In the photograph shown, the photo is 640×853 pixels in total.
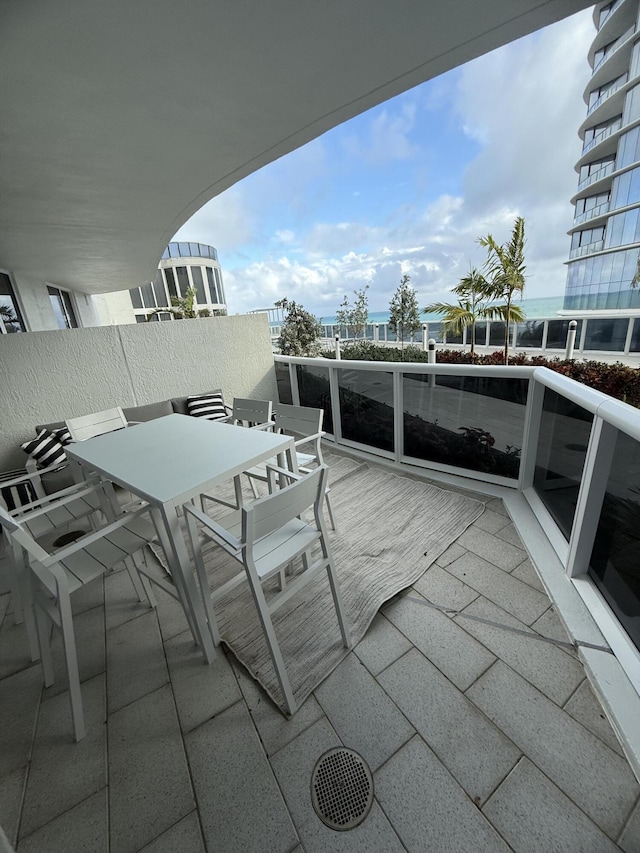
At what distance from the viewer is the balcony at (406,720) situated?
3.27 feet

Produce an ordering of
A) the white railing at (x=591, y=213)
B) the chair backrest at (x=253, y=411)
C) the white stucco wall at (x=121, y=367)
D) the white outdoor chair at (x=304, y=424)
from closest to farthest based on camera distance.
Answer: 1. the white outdoor chair at (x=304, y=424)
2. the chair backrest at (x=253, y=411)
3. the white stucco wall at (x=121, y=367)
4. the white railing at (x=591, y=213)

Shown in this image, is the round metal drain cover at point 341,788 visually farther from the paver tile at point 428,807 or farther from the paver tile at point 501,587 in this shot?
the paver tile at point 501,587

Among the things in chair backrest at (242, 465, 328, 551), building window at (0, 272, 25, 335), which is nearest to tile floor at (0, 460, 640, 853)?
chair backrest at (242, 465, 328, 551)

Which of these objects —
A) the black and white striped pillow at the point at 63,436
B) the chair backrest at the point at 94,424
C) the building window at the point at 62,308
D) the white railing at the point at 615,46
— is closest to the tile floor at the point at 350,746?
the chair backrest at the point at 94,424

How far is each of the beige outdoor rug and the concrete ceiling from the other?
9.03 ft

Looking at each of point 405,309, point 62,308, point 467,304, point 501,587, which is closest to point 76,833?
point 501,587

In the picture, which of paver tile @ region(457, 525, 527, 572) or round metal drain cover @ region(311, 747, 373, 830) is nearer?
round metal drain cover @ region(311, 747, 373, 830)

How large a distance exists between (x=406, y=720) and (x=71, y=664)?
133 cm

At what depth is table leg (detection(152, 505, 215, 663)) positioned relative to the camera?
4.29 feet

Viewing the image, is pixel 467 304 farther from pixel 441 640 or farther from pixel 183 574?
pixel 183 574

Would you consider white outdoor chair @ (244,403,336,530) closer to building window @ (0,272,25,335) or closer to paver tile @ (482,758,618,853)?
paver tile @ (482,758,618,853)

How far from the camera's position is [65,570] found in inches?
56.3

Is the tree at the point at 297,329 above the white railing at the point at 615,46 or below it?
below

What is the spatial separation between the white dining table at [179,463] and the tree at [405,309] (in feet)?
34.7
